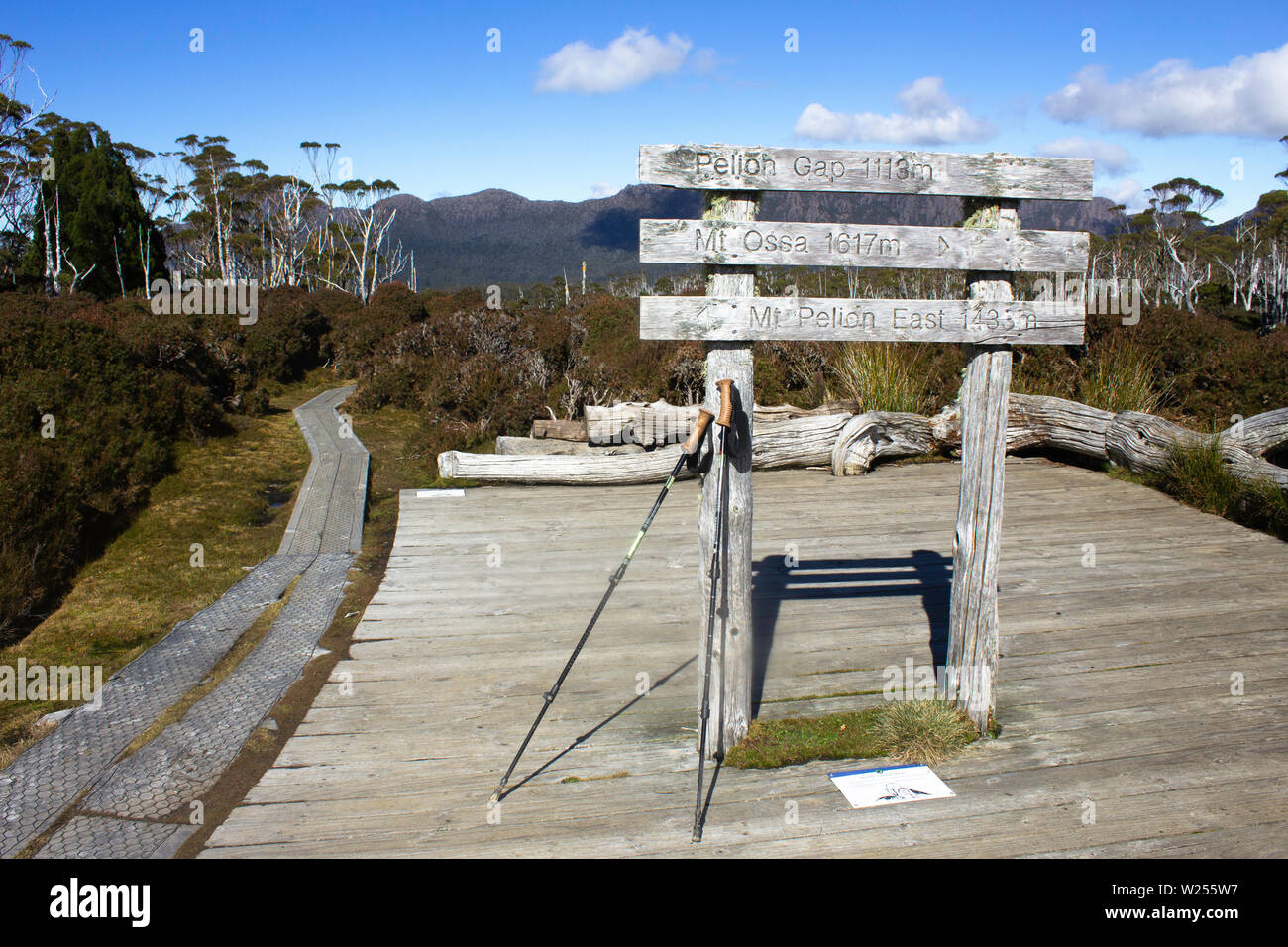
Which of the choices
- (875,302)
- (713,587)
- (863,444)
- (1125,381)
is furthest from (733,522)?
(1125,381)

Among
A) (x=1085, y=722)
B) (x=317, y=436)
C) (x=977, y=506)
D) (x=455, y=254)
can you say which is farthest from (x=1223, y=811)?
(x=455, y=254)

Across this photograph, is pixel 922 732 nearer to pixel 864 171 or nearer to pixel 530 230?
pixel 864 171

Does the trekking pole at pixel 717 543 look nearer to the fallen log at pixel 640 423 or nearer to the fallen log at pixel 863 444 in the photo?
the fallen log at pixel 863 444

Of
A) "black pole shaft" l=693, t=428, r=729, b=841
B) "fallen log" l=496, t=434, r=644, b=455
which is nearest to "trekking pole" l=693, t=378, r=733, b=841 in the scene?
"black pole shaft" l=693, t=428, r=729, b=841

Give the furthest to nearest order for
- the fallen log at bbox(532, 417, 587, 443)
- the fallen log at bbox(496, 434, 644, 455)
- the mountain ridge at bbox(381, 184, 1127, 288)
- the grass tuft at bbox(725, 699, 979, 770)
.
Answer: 1. the mountain ridge at bbox(381, 184, 1127, 288)
2. the fallen log at bbox(532, 417, 587, 443)
3. the fallen log at bbox(496, 434, 644, 455)
4. the grass tuft at bbox(725, 699, 979, 770)

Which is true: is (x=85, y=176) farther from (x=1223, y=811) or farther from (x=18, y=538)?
(x=1223, y=811)

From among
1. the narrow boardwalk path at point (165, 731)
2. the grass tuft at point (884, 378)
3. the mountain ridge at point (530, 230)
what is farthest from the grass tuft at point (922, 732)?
the mountain ridge at point (530, 230)

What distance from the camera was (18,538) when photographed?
6570mm

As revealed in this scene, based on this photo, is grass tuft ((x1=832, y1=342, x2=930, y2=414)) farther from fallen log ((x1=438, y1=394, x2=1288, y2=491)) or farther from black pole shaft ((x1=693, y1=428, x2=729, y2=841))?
black pole shaft ((x1=693, y1=428, x2=729, y2=841))

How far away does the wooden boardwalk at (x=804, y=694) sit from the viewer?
10.6ft

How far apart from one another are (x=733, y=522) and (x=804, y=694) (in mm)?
1207

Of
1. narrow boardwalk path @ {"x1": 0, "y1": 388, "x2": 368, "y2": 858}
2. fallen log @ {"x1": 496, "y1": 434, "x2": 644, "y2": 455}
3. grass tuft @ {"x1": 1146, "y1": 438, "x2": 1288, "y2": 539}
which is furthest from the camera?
fallen log @ {"x1": 496, "y1": 434, "x2": 644, "y2": 455}

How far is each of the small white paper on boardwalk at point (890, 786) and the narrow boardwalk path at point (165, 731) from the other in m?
2.61

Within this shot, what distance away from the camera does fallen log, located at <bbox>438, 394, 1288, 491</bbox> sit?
893 centimetres
